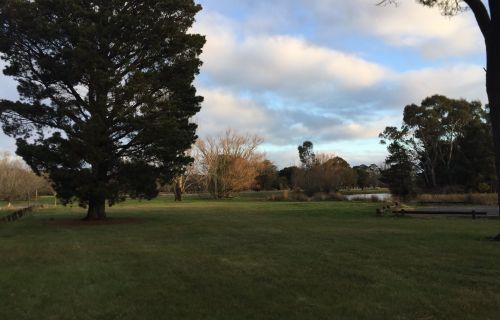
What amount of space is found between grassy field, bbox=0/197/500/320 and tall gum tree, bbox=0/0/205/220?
7.81 m

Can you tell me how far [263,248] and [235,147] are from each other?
6461 centimetres

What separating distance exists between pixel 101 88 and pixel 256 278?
16.6m

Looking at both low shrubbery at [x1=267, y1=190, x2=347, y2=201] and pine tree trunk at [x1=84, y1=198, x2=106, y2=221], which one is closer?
pine tree trunk at [x1=84, y1=198, x2=106, y2=221]

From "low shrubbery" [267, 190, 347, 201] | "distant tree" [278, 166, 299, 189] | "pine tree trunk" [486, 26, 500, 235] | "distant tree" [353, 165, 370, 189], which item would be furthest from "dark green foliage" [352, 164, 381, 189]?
"pine tree trunk" [486, 26, 500, 235]

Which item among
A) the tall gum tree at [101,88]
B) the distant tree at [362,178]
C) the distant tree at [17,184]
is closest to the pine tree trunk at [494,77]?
the tall gum tree at [101,88]

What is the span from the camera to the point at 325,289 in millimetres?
7621

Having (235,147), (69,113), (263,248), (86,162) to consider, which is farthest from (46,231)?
(235,147)

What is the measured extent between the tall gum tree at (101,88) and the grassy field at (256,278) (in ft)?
25.6

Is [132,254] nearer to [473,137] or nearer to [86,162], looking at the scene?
[86,162]

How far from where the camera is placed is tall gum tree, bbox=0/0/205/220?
2180 cm

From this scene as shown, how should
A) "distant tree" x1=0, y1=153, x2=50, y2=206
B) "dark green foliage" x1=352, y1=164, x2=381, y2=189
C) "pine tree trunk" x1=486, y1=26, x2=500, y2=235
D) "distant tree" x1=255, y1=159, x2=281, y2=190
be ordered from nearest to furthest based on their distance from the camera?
"pine tree trunk" x1=486, y1=26, x2=500, y2=235 < "distant tree" x1=0, y1=153, x2=50, y2=206 < "distant tree" x1=255, y1=159, x2=281, y2=190 < "dark green foliage" x1=352, y1=164, x2=381, y2=189

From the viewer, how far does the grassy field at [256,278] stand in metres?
6.56

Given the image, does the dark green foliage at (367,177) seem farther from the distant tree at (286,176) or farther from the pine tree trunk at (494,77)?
the pine tree trunk at (494,77)

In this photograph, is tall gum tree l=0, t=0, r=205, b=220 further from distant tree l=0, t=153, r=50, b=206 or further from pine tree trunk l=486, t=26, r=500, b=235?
distant tree l=0, t=153, r=50, b=206
